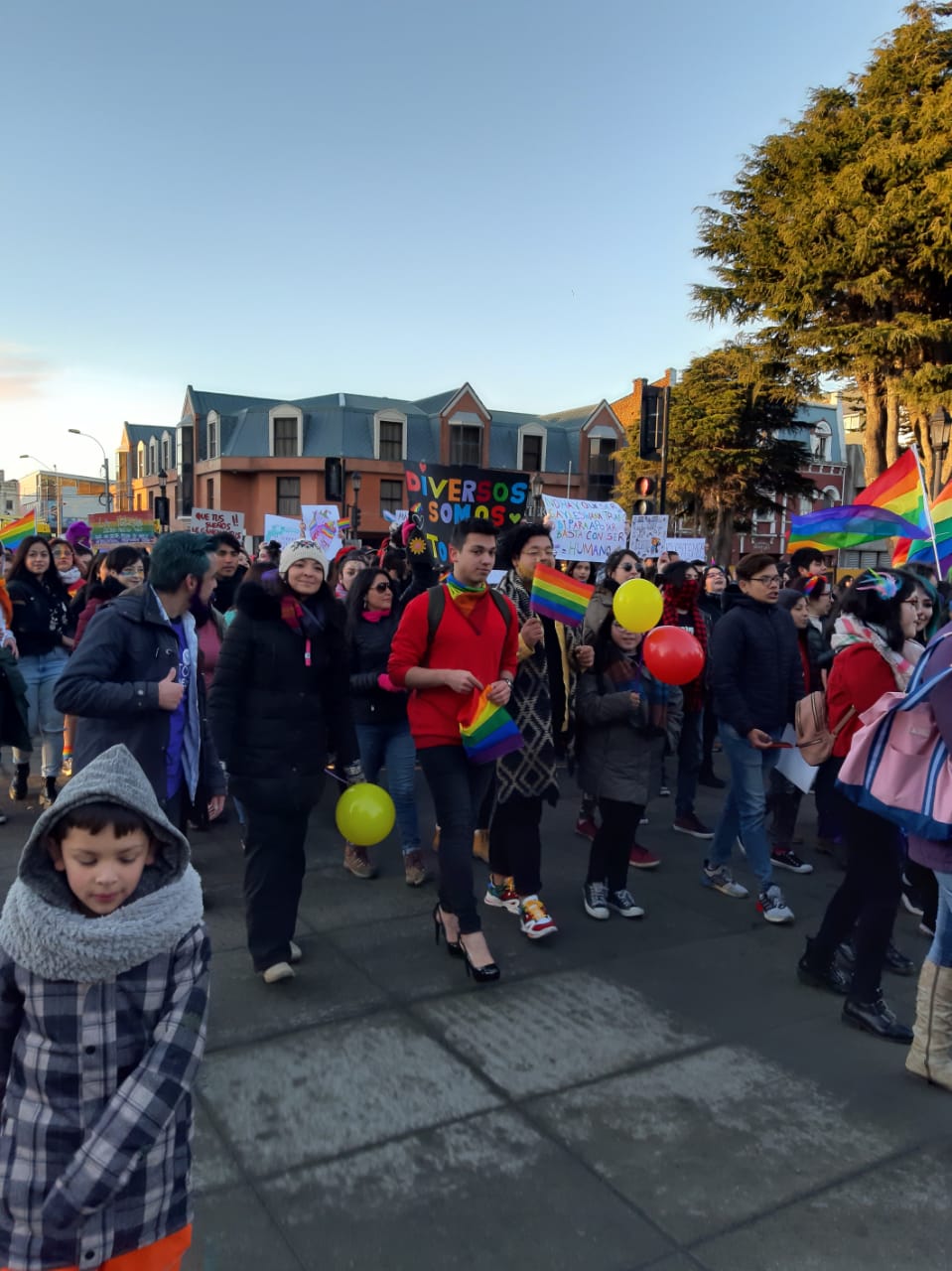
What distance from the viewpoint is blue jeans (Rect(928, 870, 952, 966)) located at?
3.27 m

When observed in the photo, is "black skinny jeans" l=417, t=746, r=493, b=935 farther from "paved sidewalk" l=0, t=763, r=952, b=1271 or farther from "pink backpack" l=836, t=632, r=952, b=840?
"pink backpack" l=836, t=632, r=952, b=840

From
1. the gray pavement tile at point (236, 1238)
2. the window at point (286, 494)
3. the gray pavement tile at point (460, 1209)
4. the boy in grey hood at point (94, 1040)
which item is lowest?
the gray pavement tile at point (460, 1209)

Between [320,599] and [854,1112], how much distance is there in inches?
112

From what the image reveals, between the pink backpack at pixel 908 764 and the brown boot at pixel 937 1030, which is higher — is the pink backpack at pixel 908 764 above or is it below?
above

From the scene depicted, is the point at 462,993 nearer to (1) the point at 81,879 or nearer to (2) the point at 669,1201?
(2) the point at 669,1201

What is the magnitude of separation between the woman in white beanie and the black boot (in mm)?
3778

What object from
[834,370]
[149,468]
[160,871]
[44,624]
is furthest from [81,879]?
[149,468]

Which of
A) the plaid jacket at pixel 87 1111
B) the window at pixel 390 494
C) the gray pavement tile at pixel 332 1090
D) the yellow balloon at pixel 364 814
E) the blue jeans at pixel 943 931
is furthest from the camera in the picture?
the window at pixel 390 494

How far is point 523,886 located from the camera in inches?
183

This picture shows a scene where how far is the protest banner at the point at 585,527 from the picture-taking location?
9906mm

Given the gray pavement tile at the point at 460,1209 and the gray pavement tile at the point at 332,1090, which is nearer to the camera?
the gray pavement tile at the point at 460,1209

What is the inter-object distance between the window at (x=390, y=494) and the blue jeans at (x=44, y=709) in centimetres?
3718

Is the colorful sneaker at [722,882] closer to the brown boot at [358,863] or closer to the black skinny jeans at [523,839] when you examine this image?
the black skinny jeans at [523,839]

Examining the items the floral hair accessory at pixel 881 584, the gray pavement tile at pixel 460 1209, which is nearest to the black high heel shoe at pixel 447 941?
the gray pavement tile at pixel 460 1209
